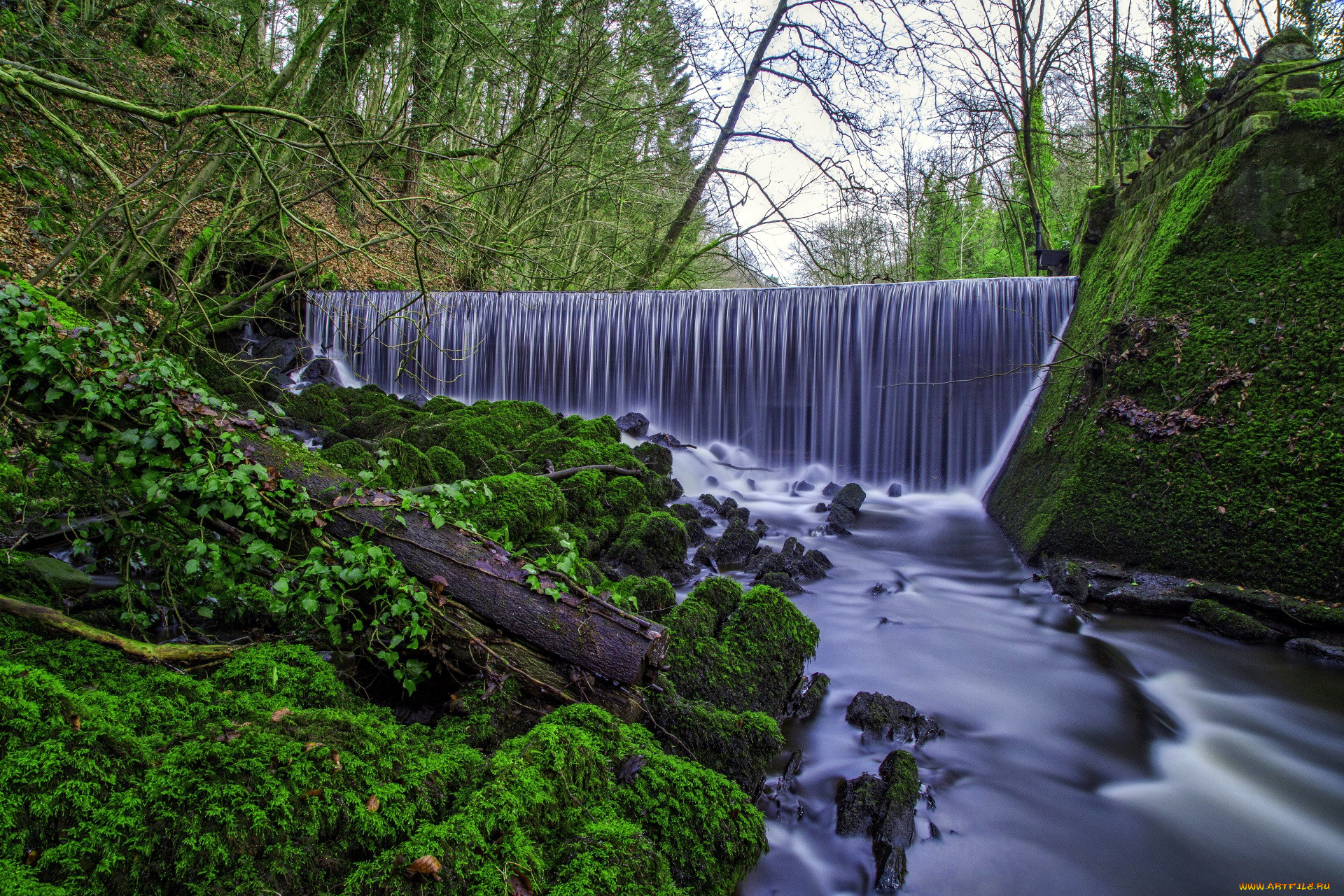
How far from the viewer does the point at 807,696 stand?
12.6 ft

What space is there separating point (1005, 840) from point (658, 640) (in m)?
1.90

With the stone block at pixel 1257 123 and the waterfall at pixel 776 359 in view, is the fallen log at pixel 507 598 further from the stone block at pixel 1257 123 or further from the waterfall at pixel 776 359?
the stone block at pixel 1257 123

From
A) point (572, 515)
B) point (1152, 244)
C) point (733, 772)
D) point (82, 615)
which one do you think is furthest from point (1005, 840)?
point (1152, 244)

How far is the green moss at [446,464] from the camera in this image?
5605 millimetres

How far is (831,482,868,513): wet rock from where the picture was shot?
8273 millimetres

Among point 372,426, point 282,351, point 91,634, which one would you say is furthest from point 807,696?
point 282,351

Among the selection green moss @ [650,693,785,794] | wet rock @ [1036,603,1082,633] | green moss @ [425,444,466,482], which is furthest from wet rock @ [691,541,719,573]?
green moss @ [650,693,785,794]

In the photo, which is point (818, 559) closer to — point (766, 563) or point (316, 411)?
point (766, 563)

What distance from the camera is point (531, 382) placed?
1215 cm

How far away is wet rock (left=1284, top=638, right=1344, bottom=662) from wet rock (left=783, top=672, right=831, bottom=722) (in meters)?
3.11

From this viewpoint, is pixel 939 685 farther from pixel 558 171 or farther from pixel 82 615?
pixel 558 171

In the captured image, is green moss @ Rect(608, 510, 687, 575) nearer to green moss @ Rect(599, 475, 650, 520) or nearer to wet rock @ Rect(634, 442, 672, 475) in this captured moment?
green moss @ Rect(599, 475, 650, 520)

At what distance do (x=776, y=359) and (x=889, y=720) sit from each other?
7841 millimetres

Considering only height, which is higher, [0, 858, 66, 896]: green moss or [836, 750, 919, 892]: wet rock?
[0, 858, 66, 896]: green moss
